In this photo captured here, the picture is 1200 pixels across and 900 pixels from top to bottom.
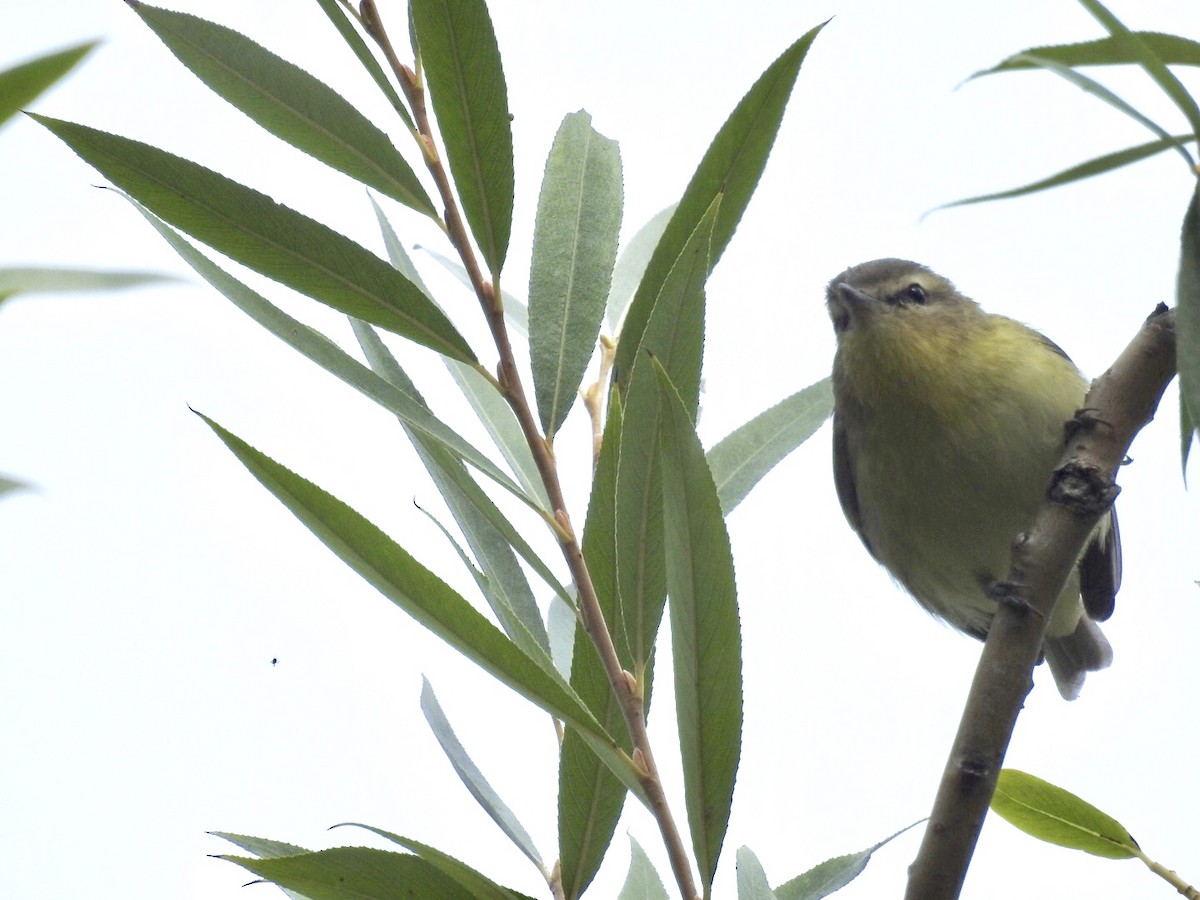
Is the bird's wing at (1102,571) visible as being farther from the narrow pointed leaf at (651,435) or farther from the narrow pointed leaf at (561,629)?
the narrow pointed leaf at (651,435)

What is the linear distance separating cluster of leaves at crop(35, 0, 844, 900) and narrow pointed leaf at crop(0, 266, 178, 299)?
0.52 ft

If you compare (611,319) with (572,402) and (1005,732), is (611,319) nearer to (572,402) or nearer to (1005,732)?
(572,402)

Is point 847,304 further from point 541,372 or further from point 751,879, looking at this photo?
point 751,879

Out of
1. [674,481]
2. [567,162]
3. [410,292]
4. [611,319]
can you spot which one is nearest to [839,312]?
[611,319]

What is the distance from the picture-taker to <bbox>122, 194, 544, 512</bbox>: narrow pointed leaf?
1.33 metres

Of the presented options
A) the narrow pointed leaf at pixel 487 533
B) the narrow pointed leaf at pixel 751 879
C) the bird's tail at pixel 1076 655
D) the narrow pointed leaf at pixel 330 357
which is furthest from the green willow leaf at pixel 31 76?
the bird's tail at pixel 1076 655

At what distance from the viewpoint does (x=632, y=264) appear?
2242 mm

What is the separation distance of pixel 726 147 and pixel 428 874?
2.66 ft

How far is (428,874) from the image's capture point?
1.19m

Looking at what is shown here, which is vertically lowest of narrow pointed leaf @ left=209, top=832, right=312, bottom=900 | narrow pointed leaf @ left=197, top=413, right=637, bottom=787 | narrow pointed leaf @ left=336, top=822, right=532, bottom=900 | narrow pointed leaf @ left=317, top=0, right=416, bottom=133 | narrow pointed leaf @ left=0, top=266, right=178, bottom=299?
narrow pointed leaf @ left=209, top=832, right=312, bottom=900

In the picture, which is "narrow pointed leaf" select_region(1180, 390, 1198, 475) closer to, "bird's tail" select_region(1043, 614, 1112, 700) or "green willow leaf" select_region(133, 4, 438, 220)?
"green willow leaf" select_region(133, 4, 438, 220)

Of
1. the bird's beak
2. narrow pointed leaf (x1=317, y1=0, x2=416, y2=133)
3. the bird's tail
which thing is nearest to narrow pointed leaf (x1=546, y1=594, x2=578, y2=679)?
narrow pointed leaf (x1=317, y1=0, x2=416, y2=133)

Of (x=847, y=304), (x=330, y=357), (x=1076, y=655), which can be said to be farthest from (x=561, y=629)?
→ (x=1076, y=655)

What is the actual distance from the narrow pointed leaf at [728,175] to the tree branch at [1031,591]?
1.49 feet
